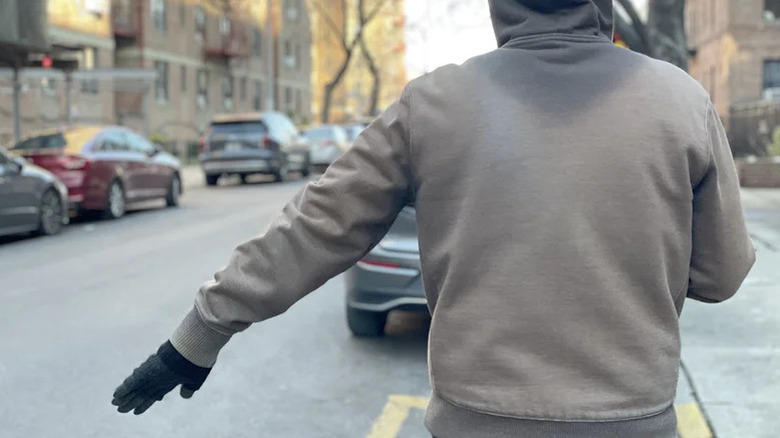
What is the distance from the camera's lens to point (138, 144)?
16.8 metres

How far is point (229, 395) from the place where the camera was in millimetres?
5449

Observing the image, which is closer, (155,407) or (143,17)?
(155,407)

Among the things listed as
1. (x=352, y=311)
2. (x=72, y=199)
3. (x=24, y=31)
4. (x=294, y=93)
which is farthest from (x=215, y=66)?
(x=352, y=311)

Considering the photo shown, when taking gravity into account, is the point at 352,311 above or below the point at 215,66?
below

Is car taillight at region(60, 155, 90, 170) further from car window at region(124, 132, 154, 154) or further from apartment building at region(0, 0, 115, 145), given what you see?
apartment building at region(0, 0, 115, 145)

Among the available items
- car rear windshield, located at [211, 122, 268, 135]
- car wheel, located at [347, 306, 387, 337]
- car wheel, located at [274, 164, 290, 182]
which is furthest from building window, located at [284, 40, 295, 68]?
car wheel, located at [347, 306, 387, 337]

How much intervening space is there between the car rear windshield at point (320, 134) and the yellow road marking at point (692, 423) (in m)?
25.5

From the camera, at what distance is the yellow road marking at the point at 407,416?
15.5ft

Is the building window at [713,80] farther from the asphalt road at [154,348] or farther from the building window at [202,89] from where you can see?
the asphalt road at [154,348]

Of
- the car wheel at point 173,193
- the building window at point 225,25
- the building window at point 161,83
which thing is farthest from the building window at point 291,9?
the car wheel at point 173,193

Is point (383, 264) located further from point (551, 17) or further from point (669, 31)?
point (669, 31)

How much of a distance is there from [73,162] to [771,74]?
88.9 feet

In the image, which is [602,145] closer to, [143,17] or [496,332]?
[496,332]

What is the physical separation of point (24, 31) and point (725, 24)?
83.0 ft
